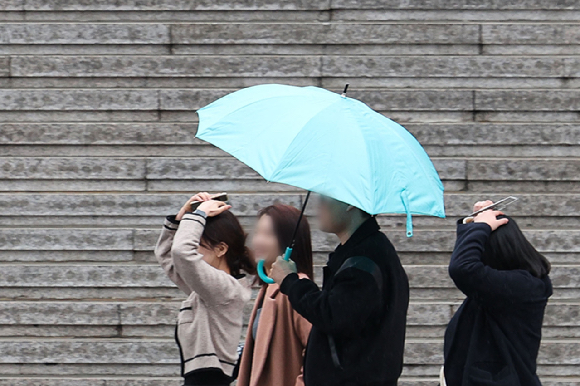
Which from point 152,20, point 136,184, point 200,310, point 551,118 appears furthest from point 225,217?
point 551,118

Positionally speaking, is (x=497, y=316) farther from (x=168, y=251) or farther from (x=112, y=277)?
(x=112, y=277)

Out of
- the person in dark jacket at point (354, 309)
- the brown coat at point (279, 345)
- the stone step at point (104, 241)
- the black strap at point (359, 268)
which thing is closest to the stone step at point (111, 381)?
the stone step at point (104, 241)

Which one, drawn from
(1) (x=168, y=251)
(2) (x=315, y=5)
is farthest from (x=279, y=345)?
(2) (x=315, y=5)

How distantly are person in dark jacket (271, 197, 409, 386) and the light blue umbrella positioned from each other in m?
0.27

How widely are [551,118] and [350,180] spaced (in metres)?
3.53

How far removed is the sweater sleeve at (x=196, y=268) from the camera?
11.1ft

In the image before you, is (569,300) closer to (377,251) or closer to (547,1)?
(547,1)

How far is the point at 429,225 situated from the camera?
5559 mm

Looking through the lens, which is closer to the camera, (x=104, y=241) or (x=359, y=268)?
(x=359, y=268)

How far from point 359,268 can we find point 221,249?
1.00 m

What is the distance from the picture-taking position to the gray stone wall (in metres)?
5.40

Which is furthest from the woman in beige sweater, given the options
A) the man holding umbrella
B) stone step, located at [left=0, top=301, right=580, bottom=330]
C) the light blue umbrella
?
stone step, located at [left=0, top=301, right=580, bottom=330]

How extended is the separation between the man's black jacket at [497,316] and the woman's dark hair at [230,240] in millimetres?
1022

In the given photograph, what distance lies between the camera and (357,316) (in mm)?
2783
